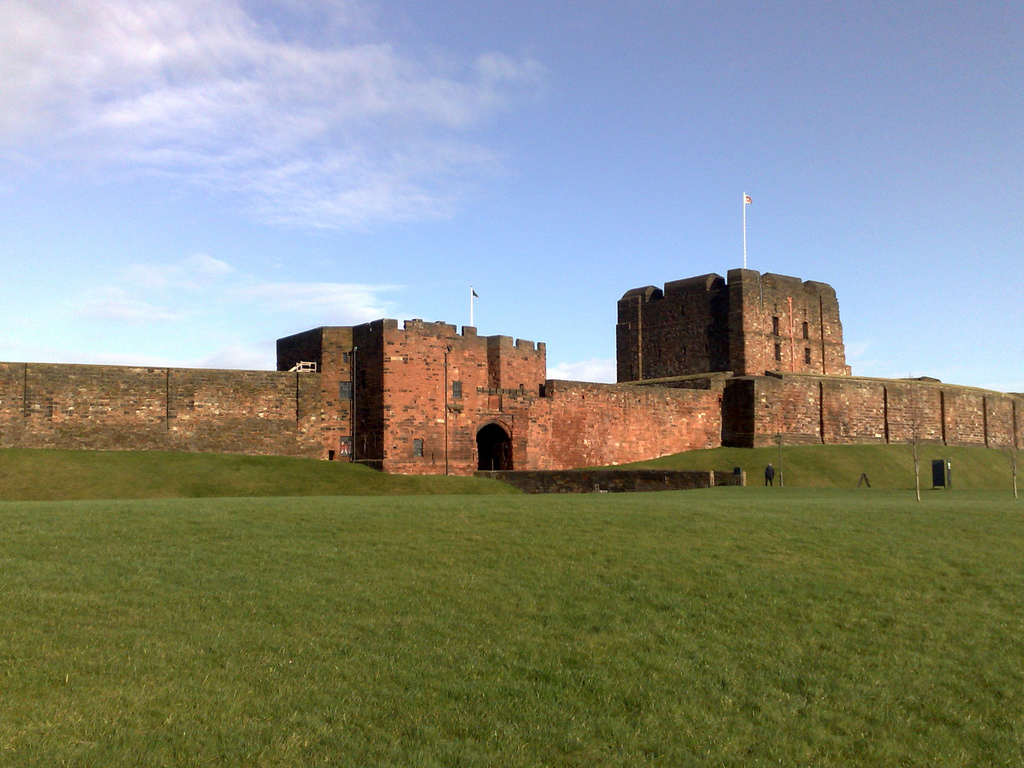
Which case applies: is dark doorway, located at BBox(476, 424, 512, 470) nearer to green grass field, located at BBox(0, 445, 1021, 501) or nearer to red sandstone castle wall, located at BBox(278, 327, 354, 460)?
green grass field, located at BBox(0, 445, 1021, 501)

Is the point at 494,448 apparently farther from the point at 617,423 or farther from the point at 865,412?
the point at 865,412

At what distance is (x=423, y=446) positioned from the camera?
132 feet

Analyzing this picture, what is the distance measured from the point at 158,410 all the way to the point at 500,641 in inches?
1196

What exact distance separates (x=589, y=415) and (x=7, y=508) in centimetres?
3192

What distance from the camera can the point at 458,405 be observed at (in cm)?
4144

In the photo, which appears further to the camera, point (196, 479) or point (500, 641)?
point (196, 479)

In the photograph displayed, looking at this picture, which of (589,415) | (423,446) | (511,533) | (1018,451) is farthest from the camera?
(1018,451)

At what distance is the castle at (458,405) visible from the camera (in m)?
37.2

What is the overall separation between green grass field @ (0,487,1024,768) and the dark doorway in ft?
84.6

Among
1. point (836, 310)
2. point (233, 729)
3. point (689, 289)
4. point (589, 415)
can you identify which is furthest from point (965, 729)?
point (836, 310)

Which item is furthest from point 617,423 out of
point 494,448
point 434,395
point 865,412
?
point 865,412

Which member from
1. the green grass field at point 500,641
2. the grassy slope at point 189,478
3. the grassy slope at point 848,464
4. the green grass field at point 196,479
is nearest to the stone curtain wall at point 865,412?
the grassy slope at point 848,464

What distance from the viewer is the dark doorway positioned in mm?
43562

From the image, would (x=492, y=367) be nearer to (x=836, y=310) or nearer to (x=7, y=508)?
(x=7, y=508)
